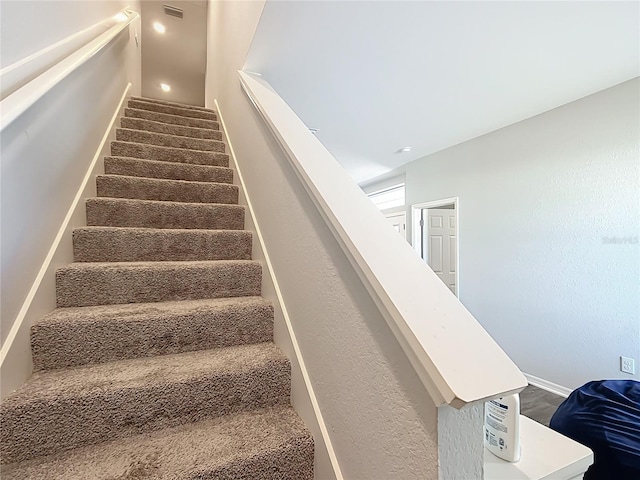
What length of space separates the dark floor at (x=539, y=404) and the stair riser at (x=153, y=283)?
2.42 metres

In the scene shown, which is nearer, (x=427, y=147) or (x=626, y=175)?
(x=626, y=175)

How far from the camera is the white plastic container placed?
593 mm

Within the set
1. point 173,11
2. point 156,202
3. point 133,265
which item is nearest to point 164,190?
point 156,202

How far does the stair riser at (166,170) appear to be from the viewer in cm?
196

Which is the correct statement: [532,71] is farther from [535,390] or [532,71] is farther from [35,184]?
[35,184]

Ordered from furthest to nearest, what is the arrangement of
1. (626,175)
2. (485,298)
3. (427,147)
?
1. (427,147)
2. (485,298)
3. (626,175)

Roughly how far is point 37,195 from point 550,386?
12.5 feet

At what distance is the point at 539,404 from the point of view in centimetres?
250

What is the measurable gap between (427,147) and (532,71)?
5.55 feet

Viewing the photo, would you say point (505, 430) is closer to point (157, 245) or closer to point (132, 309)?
point (132, 309)

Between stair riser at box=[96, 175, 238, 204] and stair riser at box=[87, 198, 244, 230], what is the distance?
0.18 meters

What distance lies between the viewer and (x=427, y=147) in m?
3.78

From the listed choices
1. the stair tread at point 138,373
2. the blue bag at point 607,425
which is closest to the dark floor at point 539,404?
the blue bag at point 607,425

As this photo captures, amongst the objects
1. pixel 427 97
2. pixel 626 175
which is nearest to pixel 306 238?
pixel 427 97
